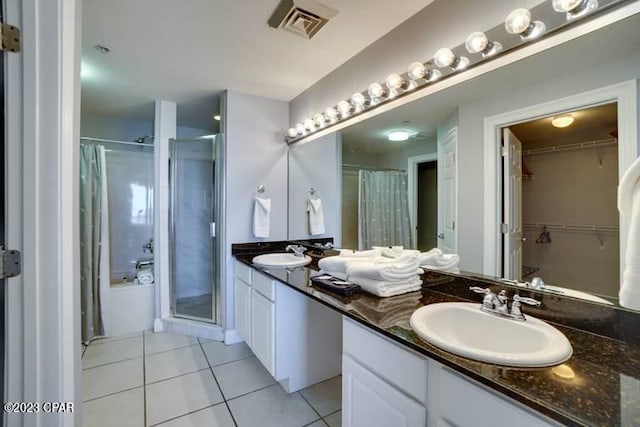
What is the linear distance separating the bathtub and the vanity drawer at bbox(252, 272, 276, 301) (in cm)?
152

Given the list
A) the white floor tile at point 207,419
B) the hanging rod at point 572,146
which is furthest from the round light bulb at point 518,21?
the white floor tile at point 207,419

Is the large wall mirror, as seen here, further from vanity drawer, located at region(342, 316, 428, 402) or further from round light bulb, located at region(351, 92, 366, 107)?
vanity drawer, located at region(342, 316, 428, 402)

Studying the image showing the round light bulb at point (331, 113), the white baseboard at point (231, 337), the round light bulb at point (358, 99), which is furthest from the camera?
the white baseboard at point (231, 337)

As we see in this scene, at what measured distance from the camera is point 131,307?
290 cm

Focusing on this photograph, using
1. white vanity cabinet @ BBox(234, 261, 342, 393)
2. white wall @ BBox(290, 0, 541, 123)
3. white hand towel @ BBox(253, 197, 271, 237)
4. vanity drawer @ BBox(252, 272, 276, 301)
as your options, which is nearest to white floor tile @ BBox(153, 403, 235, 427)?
white vanity cabinet @ BBox(234, 261, 342, 393)

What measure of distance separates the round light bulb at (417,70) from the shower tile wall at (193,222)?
209cm

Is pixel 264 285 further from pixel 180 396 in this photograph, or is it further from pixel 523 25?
pixel 523 25

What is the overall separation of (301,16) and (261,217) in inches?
67.0

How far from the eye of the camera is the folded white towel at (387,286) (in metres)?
1.41

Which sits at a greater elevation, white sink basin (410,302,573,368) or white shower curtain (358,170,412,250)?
white shower curtain (358,170,412,250)

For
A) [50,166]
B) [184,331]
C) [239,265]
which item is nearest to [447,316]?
[50,166]

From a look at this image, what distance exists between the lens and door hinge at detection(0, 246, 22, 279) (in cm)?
88

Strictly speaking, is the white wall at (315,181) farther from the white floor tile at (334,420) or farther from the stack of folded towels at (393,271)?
the white floor tile at (334,420)

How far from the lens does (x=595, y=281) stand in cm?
105
